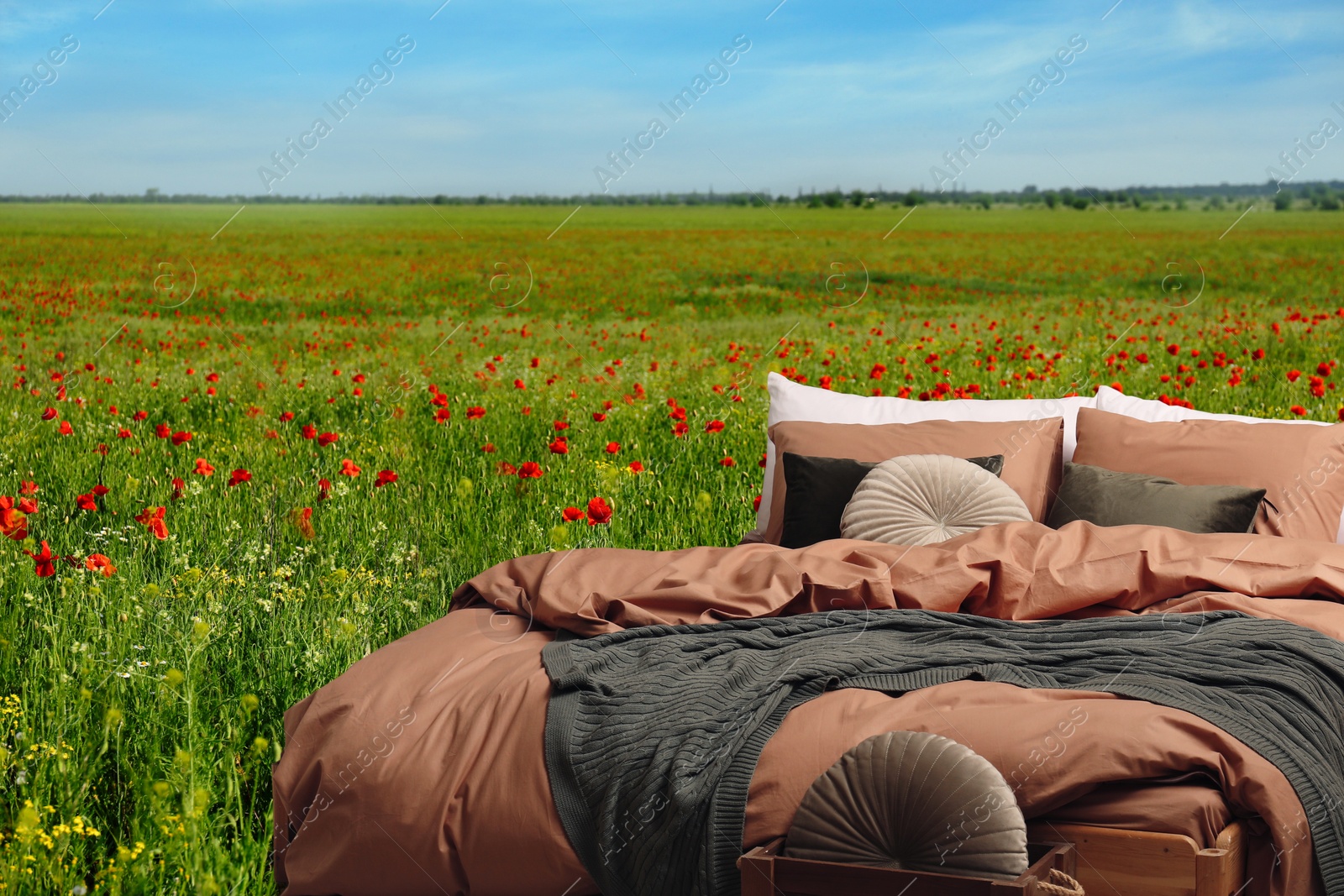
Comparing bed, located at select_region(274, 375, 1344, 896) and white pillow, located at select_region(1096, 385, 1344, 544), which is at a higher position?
white pillow, located at select_region(1096, 385, 1344, 544)

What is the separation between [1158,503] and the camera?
281 cm

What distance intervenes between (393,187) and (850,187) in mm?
3352

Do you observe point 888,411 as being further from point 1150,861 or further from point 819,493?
point 1150,861

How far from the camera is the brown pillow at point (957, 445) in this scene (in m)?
3.16

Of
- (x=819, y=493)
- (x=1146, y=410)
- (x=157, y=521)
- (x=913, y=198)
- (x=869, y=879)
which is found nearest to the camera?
(x=869, y=879)

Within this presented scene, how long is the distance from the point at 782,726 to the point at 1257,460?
193 centimetres

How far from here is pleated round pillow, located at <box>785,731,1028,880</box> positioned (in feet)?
4.62

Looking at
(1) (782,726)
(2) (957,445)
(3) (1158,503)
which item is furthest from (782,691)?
(2) (957,445)

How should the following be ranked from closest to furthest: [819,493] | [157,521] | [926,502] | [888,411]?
[157,521] → [926,502] → [819,493] → [888,411]

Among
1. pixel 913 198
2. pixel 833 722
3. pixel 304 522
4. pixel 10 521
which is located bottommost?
pixel 304 522

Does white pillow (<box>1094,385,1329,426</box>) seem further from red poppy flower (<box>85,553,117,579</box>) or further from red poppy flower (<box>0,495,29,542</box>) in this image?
red poppy flower (<box>0,495,29,542</box>)

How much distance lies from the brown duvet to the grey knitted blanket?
4cm

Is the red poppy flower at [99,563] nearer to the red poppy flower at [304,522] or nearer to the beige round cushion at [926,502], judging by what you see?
the red poppy flower at [304,522]

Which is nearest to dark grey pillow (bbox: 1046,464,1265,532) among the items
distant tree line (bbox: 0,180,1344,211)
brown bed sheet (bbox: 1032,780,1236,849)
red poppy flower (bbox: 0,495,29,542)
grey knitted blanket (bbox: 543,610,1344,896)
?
grey knitted blanket (bbox: 543,610,1344,896)
